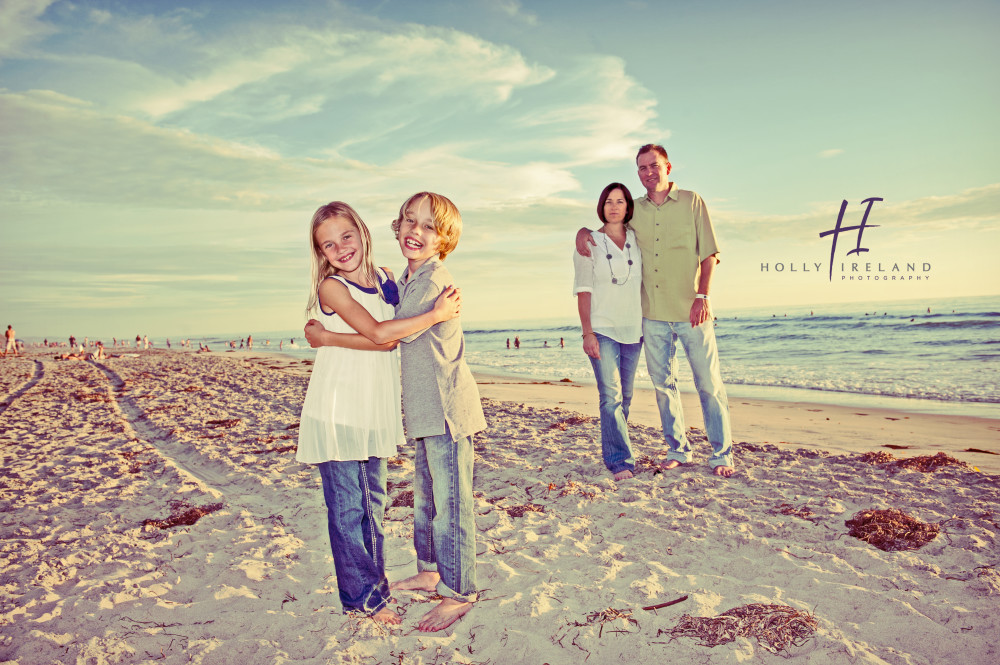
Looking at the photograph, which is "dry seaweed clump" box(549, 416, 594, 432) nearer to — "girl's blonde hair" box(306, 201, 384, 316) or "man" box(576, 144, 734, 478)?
"man" box(576, 144, 734, 478)

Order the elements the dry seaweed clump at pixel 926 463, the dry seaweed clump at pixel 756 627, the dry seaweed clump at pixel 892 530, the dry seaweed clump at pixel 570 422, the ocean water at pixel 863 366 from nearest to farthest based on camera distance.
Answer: the dry seaweed clump at pixel 756 627 → the dry seaweed clump at pixel 892 530 → the dry seaweed clump at pixel 926 463 → the dry seaweed clump at pixel 570 422 → the ocean water at pixel 863 366

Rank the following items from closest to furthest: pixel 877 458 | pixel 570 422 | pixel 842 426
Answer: pixel 877 458 → pixel 570 422 → pixel 842 426

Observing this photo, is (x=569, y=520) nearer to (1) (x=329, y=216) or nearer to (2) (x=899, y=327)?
(1) (x=329, y=216)

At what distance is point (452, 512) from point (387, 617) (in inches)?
23.2

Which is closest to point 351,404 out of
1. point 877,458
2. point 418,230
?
point 418,230

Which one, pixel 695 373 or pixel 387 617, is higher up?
pixel 695 373

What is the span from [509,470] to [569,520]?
4.61ft

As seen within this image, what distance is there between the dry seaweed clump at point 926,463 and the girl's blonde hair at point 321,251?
5058mm

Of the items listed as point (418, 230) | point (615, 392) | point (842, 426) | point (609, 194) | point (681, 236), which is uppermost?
point (609, 194)

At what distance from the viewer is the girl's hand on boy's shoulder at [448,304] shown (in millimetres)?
2457

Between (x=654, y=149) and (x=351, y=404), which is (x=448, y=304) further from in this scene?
(x=654, y=149)

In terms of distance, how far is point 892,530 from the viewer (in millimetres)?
3381

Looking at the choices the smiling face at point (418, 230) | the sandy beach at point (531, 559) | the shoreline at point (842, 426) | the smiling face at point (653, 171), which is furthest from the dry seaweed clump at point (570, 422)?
the smiling face at point (418, 230)

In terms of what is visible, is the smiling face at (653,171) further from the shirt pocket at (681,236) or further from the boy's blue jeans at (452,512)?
the boy's blue jeans at (452,512)
